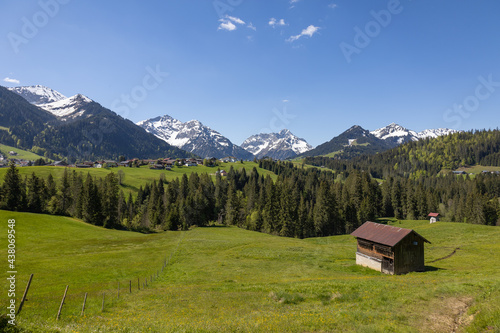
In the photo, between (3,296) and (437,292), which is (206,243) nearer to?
(3,296)

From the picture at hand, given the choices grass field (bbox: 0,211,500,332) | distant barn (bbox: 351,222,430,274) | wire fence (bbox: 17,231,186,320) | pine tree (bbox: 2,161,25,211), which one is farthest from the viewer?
pine tree (bbox: 2,161,25,211)

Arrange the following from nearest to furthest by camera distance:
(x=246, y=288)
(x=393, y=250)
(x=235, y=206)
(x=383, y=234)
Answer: (x=246, y=288), (x=393, y=250), (x=383, y=234), (x=235, y=206)

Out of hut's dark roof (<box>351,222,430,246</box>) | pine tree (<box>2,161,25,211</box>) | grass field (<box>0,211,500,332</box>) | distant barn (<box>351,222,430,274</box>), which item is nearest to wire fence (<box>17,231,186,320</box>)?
grass field (<box>0,211,500,332</box>)

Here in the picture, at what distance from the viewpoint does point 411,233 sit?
42438 millimetres

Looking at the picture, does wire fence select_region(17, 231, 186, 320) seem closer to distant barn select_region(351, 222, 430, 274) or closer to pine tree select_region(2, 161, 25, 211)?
distant barn select_region(351, 222, 430, 274)

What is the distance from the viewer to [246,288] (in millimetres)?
28297

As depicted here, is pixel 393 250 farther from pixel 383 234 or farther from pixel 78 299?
pixel 78 299

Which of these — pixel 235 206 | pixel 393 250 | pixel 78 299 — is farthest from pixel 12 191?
pixel 393 250

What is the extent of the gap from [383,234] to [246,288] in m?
28.6

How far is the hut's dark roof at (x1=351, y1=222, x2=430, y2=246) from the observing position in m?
41.3

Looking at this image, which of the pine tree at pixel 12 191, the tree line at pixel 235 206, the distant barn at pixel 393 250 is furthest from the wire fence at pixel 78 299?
the pine tree at pixel 12 191

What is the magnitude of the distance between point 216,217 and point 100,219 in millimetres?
55324

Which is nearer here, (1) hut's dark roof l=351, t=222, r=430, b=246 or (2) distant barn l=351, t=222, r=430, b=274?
(2) distant barn l=351, t=222, r=430, b=274

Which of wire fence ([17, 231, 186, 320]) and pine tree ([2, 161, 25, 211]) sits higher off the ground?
pine tree ([2, 161, 25, 211])
